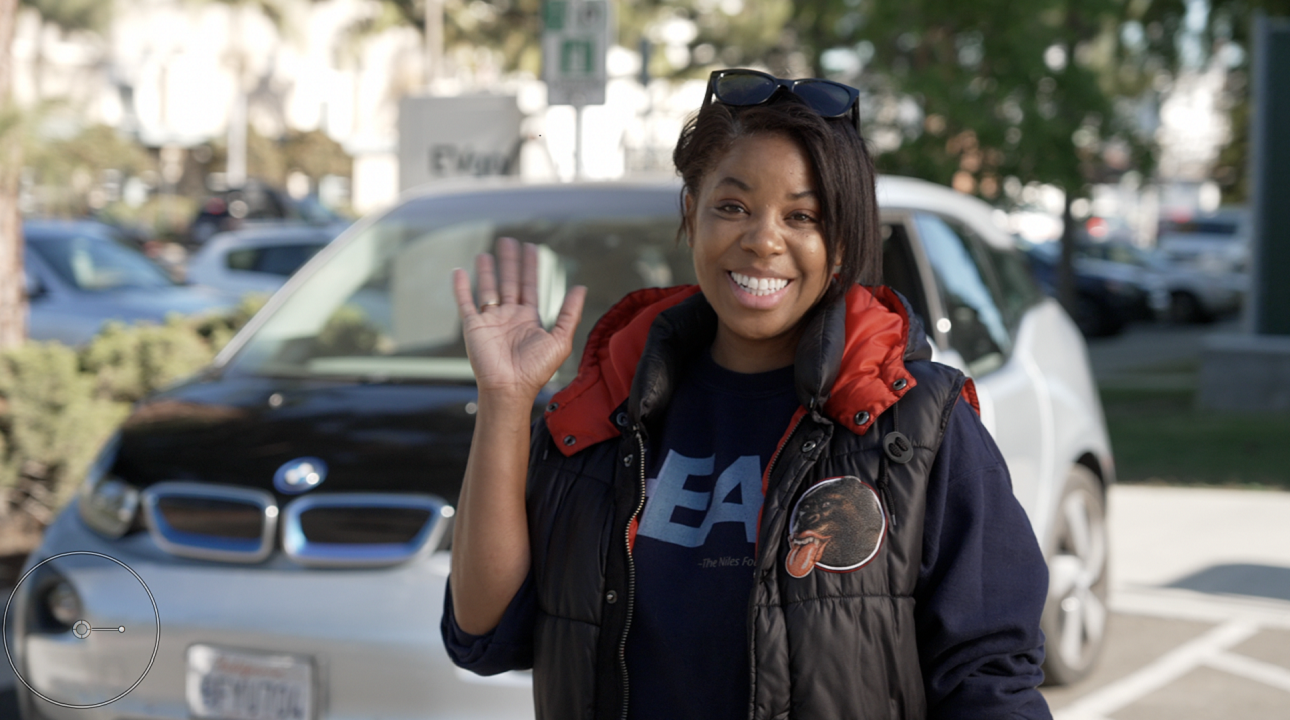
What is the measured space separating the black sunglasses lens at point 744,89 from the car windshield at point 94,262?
32.5 ft

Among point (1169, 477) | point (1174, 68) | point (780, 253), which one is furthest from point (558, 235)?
point (1174, 68)

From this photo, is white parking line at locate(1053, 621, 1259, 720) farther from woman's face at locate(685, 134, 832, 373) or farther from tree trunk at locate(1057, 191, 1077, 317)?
tree trunk at locate(1057, 191, 1077, 317)

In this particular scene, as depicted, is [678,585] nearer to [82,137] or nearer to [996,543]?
[996,543]

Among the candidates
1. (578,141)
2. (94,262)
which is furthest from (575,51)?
(94,262)

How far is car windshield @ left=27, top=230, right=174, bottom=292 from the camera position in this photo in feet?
36.4

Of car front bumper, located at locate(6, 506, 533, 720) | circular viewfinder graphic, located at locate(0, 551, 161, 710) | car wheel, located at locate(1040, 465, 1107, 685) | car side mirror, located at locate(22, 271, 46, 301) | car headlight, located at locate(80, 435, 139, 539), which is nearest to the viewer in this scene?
car front bumper, located at locate(6, 506, 533, 720)

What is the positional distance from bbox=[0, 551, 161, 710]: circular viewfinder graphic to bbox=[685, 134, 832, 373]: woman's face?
202cm

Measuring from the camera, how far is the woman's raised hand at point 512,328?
1.99 meters

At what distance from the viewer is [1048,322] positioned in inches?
208

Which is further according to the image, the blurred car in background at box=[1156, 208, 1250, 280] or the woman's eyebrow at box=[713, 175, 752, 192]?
the blurred car in background at box=[1156, 208, 1250, 280]

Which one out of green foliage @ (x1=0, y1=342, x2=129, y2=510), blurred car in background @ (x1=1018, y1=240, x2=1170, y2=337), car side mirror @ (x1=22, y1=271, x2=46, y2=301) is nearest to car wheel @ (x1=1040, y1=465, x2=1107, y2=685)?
green foliage @ (x1=0, y1=342, x2=129, y2=510)

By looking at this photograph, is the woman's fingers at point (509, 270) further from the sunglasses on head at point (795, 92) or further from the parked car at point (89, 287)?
the parked car at point (89, 287)

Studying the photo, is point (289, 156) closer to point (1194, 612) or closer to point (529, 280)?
point (1194, 612)

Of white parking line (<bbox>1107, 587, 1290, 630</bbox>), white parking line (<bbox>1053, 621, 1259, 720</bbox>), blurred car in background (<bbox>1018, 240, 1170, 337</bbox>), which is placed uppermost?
white parking line (<bbox>1053, 621, 1259, 720</bbox>)
